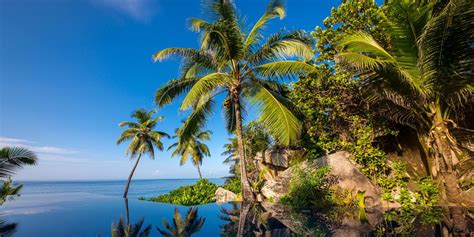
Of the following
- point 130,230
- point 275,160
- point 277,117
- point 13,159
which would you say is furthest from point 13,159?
point 275,160

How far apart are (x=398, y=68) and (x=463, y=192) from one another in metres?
3.89

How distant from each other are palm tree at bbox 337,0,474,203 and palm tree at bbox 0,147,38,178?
27.5ft

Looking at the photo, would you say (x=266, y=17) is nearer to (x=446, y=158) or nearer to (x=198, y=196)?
(x=446, y=158)

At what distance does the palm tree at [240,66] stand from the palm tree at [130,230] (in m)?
4.83

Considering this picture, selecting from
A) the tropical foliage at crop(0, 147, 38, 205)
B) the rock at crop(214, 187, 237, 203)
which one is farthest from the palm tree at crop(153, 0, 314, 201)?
the tropical foliage at crop(0, 147, 38, 205)

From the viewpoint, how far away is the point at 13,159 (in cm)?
562

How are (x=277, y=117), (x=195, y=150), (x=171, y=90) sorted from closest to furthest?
(x=277, y=117) < (x=171, y=90) < (x=195, y=150)

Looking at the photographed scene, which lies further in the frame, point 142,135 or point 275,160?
point 142,135

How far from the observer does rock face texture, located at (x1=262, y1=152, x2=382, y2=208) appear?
7.54m

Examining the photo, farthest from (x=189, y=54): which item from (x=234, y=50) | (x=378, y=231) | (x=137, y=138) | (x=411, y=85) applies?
(x=137, y=138)

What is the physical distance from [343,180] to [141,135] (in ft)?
59.6

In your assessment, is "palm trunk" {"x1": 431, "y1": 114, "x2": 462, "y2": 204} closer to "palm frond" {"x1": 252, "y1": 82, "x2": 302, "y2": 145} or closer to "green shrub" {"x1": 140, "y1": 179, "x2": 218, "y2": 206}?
"palm frond" {"x1": 252, "y1": 82, "x2": 302, "y2": 145}

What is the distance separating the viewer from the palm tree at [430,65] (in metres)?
5.31

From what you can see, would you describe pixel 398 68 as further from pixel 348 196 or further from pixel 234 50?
pixel 234 50
